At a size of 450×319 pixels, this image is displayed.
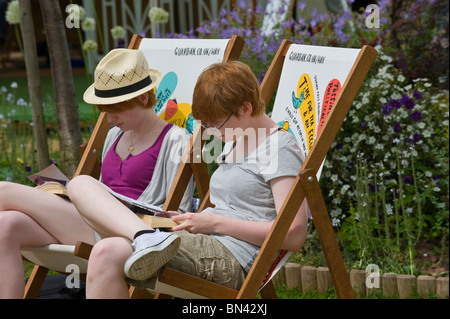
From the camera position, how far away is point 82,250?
2.67 m

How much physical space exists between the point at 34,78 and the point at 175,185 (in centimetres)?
215

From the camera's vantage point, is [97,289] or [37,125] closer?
[97,289]

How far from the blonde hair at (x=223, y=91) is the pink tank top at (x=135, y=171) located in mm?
600

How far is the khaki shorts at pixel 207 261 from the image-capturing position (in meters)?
2.62

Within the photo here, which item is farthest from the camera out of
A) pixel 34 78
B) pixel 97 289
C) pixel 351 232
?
pixel 34 78

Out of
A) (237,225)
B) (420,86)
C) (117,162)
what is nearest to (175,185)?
(117,162)

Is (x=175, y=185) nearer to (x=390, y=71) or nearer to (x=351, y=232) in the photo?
(x=351, y=232)

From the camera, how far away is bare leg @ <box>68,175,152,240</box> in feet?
8.69

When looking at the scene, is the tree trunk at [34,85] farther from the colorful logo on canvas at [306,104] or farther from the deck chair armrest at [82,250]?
the deck chair armrest at [82,250]

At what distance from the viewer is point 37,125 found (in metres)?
5.09

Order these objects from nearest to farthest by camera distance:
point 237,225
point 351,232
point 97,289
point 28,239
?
1. point 97,289
2. point 237,225
3. point 28,239
4. point 351,232

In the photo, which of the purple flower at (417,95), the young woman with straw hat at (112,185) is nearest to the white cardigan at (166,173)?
the young woman with straw hat at (112,185)

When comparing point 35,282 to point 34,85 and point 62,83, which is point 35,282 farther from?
point 34,85

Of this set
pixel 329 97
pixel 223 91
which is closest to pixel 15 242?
pixel 223 91
